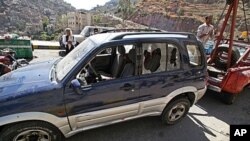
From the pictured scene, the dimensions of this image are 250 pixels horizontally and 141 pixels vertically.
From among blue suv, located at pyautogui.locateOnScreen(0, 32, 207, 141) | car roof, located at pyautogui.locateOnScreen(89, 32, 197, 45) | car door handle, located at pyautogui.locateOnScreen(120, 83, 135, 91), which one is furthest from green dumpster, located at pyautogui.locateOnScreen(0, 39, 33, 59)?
car door handle, located at pyautogui.locateOnScreen(120, 83, 135, 91)

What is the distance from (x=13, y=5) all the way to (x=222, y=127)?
135m

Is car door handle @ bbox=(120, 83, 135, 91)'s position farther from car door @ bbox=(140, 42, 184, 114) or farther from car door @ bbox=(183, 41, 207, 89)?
car door @ bbox=(183, 41, 207, 89)

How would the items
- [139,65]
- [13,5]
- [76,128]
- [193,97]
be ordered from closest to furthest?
[76,128] < [139,65] < [193,97] < [13,5]

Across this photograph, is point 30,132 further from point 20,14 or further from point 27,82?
point 20,14

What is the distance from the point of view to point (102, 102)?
310cm

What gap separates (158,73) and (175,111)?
39.0 inches

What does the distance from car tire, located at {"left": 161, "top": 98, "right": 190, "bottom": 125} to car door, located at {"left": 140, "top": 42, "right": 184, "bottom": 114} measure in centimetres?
29

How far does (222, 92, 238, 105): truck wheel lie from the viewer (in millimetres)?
4889

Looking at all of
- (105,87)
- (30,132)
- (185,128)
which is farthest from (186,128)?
(30,132)

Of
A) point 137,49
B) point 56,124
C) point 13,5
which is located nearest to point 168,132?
point 137,49

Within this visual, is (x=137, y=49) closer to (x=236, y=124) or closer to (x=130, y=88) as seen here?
(x=130, y=88)

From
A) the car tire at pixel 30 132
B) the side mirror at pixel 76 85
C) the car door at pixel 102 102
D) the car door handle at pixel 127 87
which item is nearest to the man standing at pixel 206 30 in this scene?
the car door at pixel 102 102

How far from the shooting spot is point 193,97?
4.02 m

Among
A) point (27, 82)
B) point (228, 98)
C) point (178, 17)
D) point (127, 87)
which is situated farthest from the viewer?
point (178, 17)
